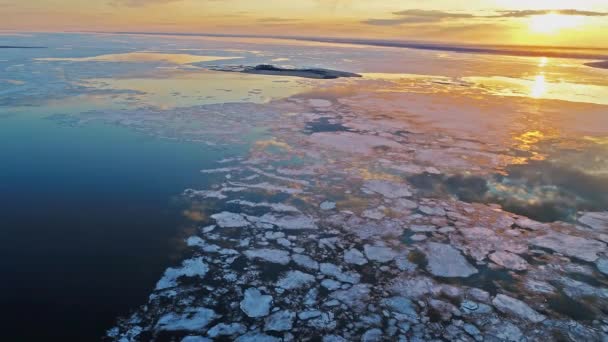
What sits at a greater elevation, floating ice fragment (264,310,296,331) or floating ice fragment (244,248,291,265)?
floating ice fragment (244,248,291,265)

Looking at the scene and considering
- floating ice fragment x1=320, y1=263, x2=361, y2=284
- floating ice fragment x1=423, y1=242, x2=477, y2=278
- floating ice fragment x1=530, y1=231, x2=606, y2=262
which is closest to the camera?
floating ice fragment x1=320, y1=263, x2=361, y2=284

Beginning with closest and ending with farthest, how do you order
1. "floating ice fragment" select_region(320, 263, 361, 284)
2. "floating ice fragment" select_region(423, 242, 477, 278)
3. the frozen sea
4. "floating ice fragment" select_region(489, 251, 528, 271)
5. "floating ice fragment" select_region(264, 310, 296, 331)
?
"floating ice fragment" select_region(264, 310, 296, 331) < the frozen sea < "floating ice fragment" select_region(320, 263, 361, 284) < "floating ice fragment" select_region(423, 242, 477, 278) < "floating ice fragment" select_region(489, 251, 528, 271)

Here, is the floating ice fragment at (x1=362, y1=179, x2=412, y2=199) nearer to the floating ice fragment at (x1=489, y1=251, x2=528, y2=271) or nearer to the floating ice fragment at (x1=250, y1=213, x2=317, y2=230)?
the floating ice fragment at (x1=250, y1=213, x2=317, y2=230)

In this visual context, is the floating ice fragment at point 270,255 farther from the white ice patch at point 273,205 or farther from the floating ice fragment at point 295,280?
→ the white ice patch at point 273,205

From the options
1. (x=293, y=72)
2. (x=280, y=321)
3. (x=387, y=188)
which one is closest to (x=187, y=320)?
(x=280, y=321)

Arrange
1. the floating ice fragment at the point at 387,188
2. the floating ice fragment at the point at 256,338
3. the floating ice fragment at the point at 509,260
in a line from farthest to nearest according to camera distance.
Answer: the floating ice fragment at the point at 387,188
the floating ice fragment at the point at 509,260
the floating ice fragment at the point at 256,338

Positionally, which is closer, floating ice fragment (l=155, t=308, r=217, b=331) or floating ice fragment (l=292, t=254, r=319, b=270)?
floating ice fragment (l=155, t=308, r=217, b=331)

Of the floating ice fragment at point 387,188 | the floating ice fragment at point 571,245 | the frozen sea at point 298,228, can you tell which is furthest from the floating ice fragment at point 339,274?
the floating ice fragment at point 571,245

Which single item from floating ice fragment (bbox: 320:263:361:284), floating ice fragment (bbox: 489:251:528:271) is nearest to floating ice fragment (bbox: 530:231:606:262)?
floating ice fragment (bbox: 489:251:528:271)
